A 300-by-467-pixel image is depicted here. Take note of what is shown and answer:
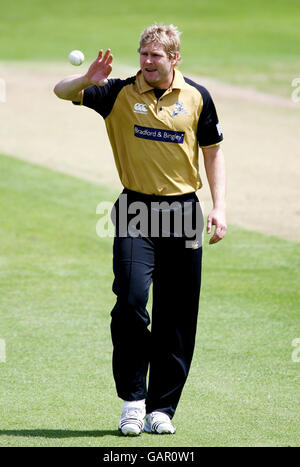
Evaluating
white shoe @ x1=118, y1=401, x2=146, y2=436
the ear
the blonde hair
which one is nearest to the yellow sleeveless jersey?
the ear

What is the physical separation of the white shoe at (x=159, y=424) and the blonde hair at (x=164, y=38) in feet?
6.69

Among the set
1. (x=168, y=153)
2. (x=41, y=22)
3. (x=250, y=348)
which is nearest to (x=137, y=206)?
(x=168, y=153)

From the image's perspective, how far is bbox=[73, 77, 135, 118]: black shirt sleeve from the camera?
17.0 feet

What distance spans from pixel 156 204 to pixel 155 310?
62 cm

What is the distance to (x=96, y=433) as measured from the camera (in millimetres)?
5195

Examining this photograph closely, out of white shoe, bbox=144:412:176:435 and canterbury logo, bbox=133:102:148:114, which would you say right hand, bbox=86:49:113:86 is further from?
white shoe, bbox=144:412:176:435

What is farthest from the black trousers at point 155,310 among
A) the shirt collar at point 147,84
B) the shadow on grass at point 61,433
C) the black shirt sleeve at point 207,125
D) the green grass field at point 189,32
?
the green grass field at point 189,32

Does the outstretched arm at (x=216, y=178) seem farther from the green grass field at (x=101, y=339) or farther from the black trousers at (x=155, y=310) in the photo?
the green grass field at (x=101, y=339)

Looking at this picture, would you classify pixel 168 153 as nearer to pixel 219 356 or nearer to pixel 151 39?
pixel 151 39

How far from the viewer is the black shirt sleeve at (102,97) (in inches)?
204

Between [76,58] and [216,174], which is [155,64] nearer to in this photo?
[76,58]

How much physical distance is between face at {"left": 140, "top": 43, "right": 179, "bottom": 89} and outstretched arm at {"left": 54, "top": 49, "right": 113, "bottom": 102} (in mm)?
199

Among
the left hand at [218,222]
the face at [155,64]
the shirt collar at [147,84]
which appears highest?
the face at [155,64]

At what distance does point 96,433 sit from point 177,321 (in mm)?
782
